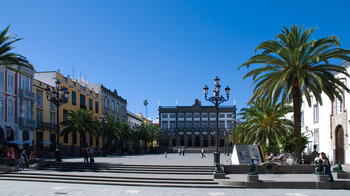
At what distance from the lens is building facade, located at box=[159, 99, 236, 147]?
9319 centimetres

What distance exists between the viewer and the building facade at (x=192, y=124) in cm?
9319

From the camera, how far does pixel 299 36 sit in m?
23.0

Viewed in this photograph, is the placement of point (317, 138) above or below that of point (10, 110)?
below

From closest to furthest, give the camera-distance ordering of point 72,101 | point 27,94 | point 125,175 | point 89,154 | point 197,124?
point 125,175 < point 89,154 < point 27,94 < point 72,101 < point 197,124

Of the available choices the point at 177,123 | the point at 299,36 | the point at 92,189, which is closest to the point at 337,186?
the point at 299,36

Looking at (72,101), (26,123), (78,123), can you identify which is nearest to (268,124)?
(78,123)

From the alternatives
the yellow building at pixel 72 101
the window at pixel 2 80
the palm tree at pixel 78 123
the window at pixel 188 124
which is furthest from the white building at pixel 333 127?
the window at pixel 188 124

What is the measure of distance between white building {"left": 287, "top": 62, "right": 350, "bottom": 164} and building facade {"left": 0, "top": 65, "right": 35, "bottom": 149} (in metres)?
30.5

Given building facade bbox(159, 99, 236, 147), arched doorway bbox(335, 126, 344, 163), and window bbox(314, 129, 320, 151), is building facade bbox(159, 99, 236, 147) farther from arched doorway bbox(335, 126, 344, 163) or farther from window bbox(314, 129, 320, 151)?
arched doorway bbox(335, 126, 344, 163)

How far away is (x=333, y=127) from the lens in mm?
31625

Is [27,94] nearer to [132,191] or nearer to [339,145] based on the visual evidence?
[132,191]

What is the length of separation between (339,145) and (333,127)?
1.60 metres

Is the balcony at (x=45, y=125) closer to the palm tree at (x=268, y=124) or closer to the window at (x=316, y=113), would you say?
the palm tree at (x=268, y=124)

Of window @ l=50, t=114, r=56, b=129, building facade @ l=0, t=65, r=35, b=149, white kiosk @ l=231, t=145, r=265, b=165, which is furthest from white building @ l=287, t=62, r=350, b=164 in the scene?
window @ l=50, t=114, r=56, b=129
